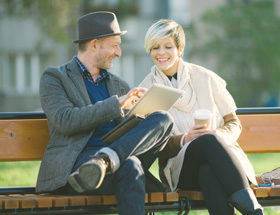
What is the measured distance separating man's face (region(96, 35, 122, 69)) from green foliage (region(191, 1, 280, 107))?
75.5 ft

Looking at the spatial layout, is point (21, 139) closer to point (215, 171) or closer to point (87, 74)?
point (87, 74)

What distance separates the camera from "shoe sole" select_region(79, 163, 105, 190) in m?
3.99

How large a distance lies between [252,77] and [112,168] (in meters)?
25.5

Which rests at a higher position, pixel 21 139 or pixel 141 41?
pixel 21 139

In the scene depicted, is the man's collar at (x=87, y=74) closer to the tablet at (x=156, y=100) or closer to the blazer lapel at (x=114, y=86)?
the blazer lapel at (x=114, y=86)

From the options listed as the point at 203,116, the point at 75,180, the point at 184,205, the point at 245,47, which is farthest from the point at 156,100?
the point at 245,47

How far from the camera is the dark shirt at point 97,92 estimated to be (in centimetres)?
472

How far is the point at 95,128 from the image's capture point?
4711 millimetres

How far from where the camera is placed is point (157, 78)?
5.14m

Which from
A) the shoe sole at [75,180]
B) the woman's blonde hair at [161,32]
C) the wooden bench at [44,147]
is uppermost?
the woman's blonde hair at [161,32]

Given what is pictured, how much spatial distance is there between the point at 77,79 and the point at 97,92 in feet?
0.60

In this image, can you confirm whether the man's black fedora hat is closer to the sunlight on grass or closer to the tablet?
the tablet

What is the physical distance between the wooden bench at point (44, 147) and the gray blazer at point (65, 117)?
0.17 metres

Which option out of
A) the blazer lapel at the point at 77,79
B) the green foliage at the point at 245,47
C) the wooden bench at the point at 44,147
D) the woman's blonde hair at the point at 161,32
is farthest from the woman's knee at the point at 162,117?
the green foliage at the point at 245,47
